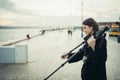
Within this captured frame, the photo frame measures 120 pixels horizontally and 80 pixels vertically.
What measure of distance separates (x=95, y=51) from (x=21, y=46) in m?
10.0

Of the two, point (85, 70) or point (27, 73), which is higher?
point (85, 70)

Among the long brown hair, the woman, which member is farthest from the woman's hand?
the long brown hair

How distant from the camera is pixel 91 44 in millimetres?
3773

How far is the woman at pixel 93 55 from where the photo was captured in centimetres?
381

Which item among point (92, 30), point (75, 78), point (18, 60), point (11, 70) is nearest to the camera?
point (92, 30)

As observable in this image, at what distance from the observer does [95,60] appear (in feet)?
Result: 12.7

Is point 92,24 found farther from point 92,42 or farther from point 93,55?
point 93,55

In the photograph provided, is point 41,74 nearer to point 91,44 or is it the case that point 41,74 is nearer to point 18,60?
point 18,60

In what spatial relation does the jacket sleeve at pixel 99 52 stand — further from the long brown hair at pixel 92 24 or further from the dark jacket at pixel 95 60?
the long brown hair at pixel 92 24

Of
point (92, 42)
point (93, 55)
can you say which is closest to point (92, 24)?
point (92, 42)

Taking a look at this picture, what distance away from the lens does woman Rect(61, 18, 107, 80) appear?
3.81 meters

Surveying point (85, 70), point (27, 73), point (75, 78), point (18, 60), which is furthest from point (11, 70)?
point (85, 70)

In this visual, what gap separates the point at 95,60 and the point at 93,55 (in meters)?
0.11

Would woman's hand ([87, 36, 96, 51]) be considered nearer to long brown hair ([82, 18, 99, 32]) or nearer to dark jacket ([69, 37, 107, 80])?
dark jacket ([69, 37, 107, 80])
